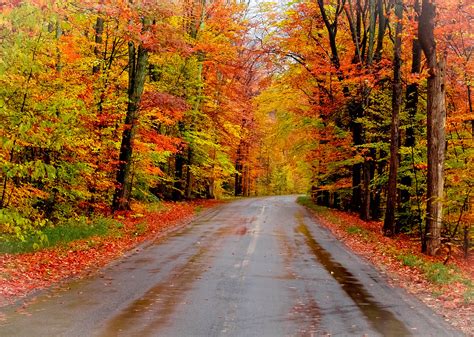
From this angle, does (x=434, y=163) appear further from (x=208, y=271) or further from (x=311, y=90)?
(x=311, y=90)

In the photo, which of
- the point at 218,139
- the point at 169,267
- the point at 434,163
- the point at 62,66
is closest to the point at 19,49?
the point at 62,66

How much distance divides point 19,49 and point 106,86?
782 cm

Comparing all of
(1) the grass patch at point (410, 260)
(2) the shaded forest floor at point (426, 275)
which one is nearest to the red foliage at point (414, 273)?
(2) the shaded forest floor at point (426, 275)

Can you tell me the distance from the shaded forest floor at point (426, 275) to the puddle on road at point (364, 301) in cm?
93

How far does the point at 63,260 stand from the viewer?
11.1 meters

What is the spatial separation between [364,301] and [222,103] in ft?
88.7

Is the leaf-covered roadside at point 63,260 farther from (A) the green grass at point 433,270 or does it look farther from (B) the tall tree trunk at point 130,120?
(A) the green grass at point 433,270

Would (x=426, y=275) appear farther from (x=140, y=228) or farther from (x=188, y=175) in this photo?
(x=188, y=175)

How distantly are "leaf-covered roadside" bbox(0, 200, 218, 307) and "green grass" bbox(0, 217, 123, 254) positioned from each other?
0.27 metres

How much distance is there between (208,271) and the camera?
10508 millimetres

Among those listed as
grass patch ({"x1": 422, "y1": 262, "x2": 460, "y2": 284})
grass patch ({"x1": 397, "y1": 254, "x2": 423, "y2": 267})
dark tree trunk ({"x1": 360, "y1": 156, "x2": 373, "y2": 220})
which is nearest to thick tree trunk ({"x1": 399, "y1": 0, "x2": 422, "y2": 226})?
dark tree trunk ({"x1": 360, "y1": 156, "x2": 373, "y2": 220})

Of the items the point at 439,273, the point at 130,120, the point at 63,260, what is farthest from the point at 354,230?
the point at 63,260

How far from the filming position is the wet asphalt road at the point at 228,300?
642cm

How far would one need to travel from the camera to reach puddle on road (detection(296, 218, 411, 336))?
21.8ft
